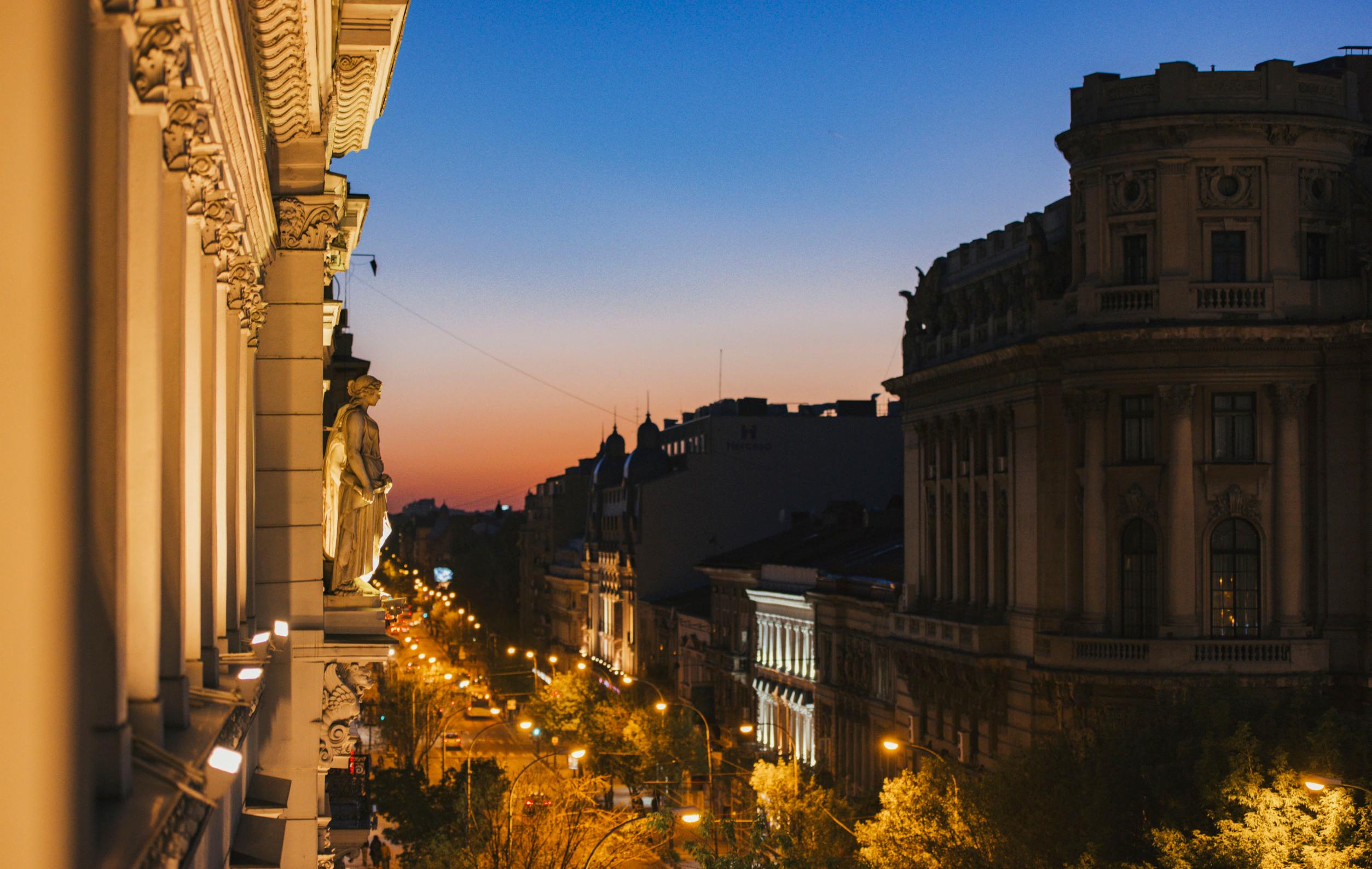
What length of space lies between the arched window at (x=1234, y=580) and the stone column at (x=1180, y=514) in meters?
0.94

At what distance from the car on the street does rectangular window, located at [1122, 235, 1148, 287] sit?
24751 mm

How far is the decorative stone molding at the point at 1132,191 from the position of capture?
55969mm

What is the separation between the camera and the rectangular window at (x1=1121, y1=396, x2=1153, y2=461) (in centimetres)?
5684

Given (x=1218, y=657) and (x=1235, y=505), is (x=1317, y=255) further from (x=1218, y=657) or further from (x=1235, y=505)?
(x=1218, y=657)

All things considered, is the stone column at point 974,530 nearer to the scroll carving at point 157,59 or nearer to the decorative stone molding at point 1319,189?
the decorative stone molding at point 1319,189

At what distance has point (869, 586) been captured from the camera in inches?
3147

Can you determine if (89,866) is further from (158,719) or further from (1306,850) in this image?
(1306,850)

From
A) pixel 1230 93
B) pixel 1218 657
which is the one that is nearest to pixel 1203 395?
pixel 1218 657

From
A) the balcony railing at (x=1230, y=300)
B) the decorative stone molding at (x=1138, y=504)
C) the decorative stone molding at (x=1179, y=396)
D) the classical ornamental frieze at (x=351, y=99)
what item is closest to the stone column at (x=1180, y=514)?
the decorative stone molding at (x=1179, y=396)

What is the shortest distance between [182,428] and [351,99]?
601 inches

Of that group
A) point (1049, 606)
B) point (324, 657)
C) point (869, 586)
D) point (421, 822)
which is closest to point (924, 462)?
point (869, 586)

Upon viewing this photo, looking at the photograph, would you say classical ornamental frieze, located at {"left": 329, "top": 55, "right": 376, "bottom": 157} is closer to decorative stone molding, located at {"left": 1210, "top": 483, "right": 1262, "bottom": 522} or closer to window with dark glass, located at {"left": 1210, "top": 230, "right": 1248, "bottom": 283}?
window with dark glass, located at {"left": 1210, "top": 230, "right": 1248, "bottom": 283}

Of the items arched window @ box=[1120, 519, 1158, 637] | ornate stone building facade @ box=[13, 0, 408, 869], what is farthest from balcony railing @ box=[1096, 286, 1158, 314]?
ornate stone building facade @ box=[13, 0, 408, 869]

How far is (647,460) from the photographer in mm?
148750
